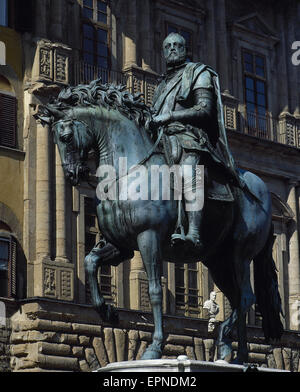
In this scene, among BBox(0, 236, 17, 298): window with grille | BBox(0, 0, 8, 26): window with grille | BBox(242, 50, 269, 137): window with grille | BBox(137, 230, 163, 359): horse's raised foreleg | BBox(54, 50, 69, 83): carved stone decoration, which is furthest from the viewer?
BBox(242, 50, 269, 137): window with grille

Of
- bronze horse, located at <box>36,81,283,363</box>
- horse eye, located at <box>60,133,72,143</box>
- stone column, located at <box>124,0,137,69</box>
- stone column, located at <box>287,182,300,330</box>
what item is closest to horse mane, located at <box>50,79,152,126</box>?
bronze horse, located at <box>36,81,283,363</box>

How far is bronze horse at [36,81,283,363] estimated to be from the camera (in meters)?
8.92

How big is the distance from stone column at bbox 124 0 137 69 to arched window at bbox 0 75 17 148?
10.1 ft

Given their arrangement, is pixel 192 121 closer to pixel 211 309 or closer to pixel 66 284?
pixel 66 284

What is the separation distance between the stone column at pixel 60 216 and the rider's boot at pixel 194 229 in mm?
12966

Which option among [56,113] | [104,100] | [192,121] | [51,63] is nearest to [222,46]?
[51,63]

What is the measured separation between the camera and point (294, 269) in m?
26.4

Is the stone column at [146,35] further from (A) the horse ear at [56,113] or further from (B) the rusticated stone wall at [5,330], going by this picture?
(A) the horse ear at [56,113]

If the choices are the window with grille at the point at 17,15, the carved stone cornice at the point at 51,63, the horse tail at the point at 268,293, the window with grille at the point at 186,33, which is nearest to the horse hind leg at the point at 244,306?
the horse tail at the point at 268,293

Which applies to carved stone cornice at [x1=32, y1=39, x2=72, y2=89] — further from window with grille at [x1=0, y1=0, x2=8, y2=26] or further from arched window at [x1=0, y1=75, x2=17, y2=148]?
window with grille at [x1=0, y1=0, x2=8, y2=26]

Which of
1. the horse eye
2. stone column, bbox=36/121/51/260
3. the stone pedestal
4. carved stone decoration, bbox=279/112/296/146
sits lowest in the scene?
the stone pedestal

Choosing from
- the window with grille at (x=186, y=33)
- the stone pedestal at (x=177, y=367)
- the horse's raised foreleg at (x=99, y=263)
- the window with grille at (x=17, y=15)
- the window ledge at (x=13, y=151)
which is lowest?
the stone pedestal at (x=177, y=367)

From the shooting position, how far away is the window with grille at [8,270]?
20.9 meters
